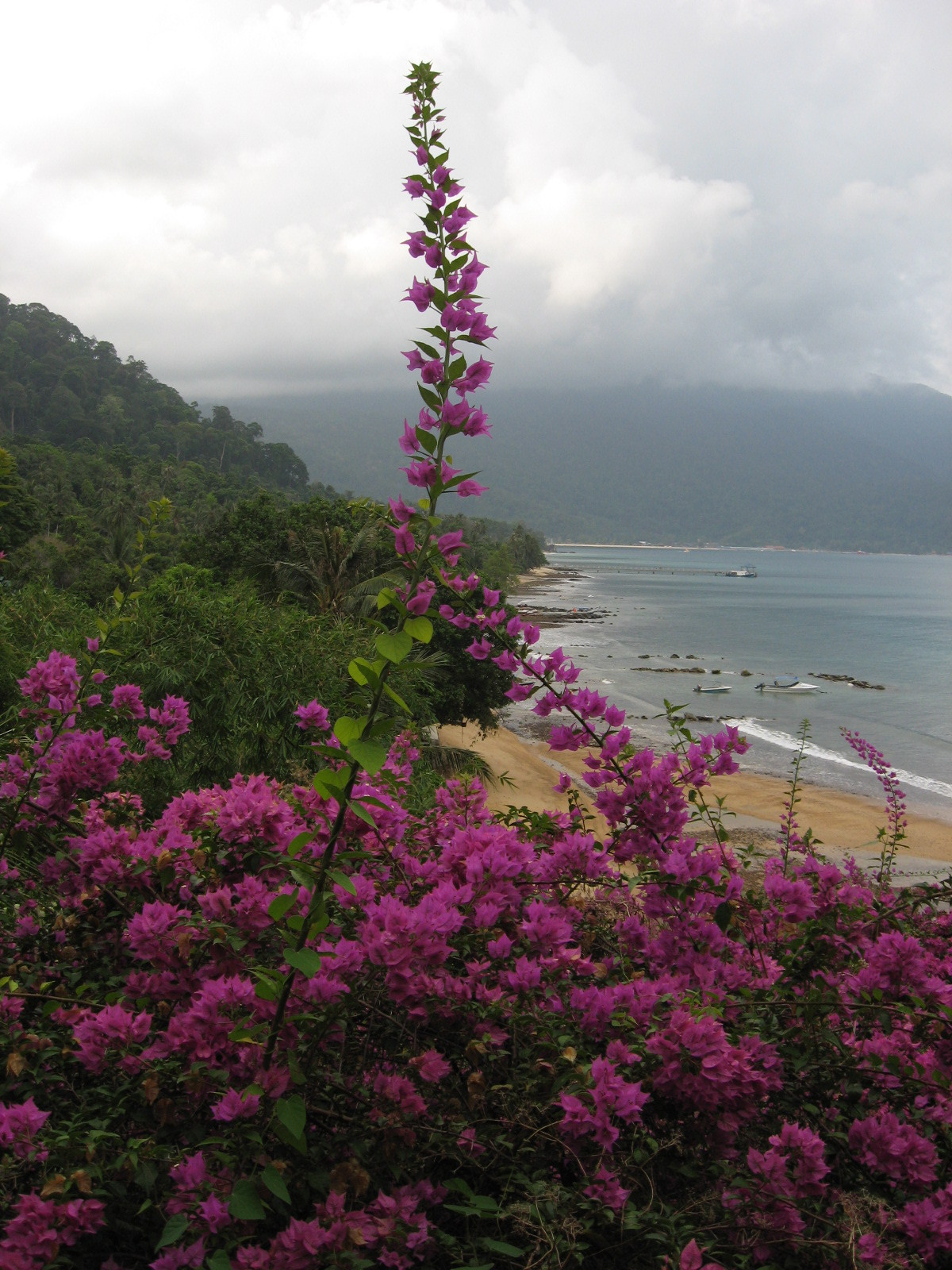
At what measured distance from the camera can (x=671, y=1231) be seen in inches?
55.9

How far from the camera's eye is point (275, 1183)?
4.09 feet

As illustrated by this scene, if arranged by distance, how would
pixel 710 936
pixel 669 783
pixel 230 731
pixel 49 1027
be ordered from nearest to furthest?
pixel 49 1027 < pixel 710 936 < pixel 669 783 < pixel 230 731

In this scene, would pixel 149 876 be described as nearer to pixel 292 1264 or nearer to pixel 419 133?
pixel 292 1264

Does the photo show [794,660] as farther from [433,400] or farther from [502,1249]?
[502,1249]

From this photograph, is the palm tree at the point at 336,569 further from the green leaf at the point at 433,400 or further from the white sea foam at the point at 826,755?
the green leaf at the point at 433,400

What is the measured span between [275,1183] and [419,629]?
0.86 meters

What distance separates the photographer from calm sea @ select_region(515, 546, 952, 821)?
2898 centimetres

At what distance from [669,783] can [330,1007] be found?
0.98 meters

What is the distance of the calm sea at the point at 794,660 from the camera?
28975 millimetres

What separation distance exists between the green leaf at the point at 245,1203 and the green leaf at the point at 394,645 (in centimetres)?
85

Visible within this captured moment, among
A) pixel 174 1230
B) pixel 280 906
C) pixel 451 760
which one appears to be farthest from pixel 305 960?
pixel 451 760

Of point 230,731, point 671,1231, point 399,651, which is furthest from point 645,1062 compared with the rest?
point 230,731

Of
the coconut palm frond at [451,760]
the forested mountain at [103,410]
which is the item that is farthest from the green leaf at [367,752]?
the forested mountain at [103,410]

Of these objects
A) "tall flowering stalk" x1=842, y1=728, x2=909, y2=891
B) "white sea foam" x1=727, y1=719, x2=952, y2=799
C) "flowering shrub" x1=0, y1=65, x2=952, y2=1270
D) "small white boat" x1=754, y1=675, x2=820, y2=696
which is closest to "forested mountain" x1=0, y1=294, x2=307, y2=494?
"small white boat" x1=754, y1=675, x2=820, y2=696
